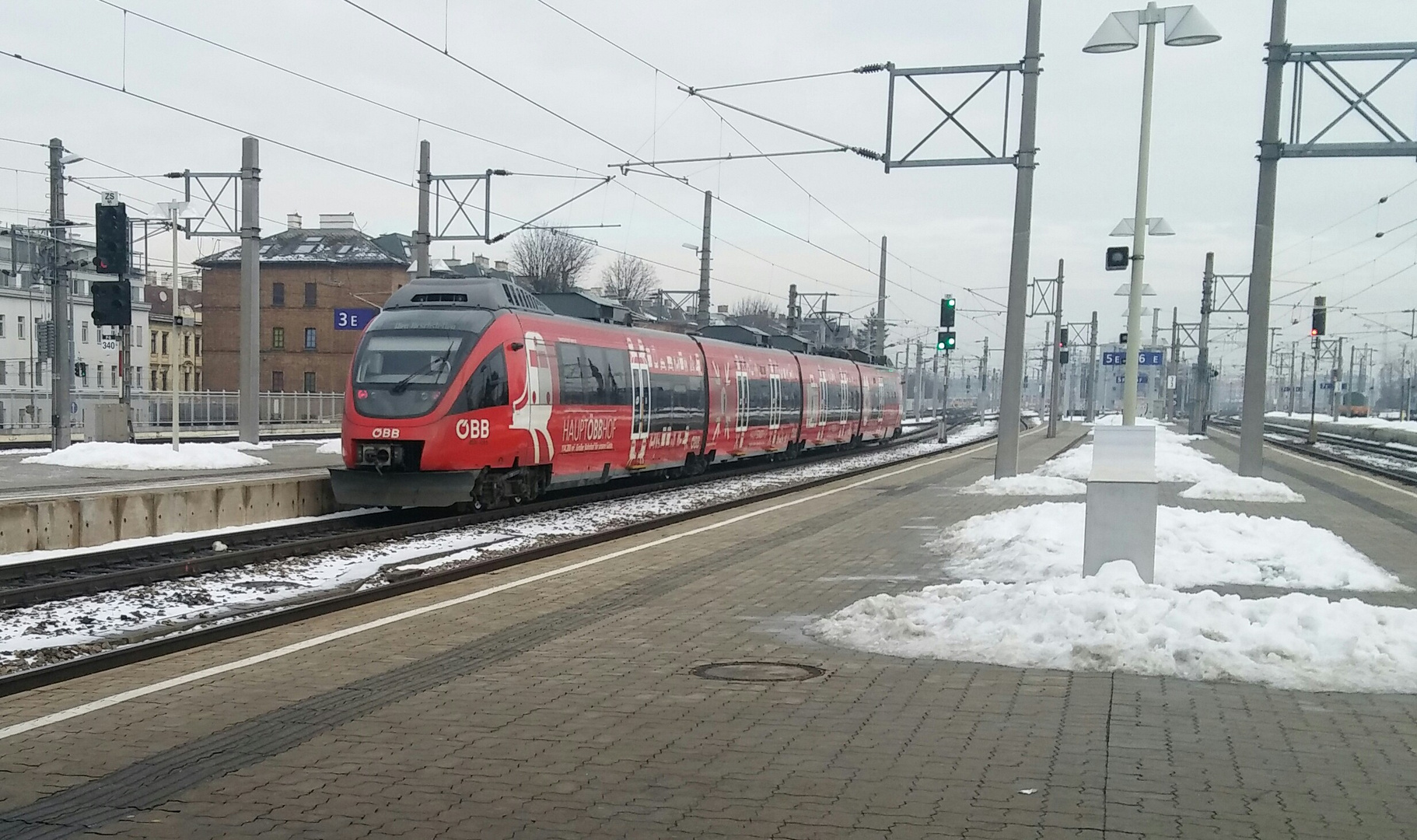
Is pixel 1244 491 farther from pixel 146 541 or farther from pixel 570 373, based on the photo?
pixel 146 541

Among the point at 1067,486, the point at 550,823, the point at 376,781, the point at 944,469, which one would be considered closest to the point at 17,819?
the point at 376,781

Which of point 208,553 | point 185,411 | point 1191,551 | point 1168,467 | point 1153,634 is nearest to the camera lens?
point 1153,634

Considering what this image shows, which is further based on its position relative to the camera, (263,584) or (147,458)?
(147,458)

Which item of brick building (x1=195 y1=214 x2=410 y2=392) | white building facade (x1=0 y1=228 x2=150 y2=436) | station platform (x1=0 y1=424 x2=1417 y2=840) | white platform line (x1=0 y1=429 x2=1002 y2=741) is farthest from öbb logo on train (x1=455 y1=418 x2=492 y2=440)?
brick building (x1=195 y1=214 x2=410 y2=392)

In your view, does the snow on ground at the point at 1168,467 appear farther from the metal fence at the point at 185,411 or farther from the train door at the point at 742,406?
the metal fence at the point at 185,411

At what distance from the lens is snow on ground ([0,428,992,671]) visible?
9.73m

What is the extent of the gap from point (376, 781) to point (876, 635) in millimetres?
4242

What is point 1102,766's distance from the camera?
5793 millimetres

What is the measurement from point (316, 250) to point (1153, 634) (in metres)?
80.1

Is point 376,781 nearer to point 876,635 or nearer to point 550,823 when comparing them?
point 550,823

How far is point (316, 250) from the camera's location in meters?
82.2

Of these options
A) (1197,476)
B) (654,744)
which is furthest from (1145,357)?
(654,744)

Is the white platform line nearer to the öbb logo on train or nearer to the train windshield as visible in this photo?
the öbb logo on train

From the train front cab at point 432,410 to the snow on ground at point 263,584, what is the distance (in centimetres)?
85
